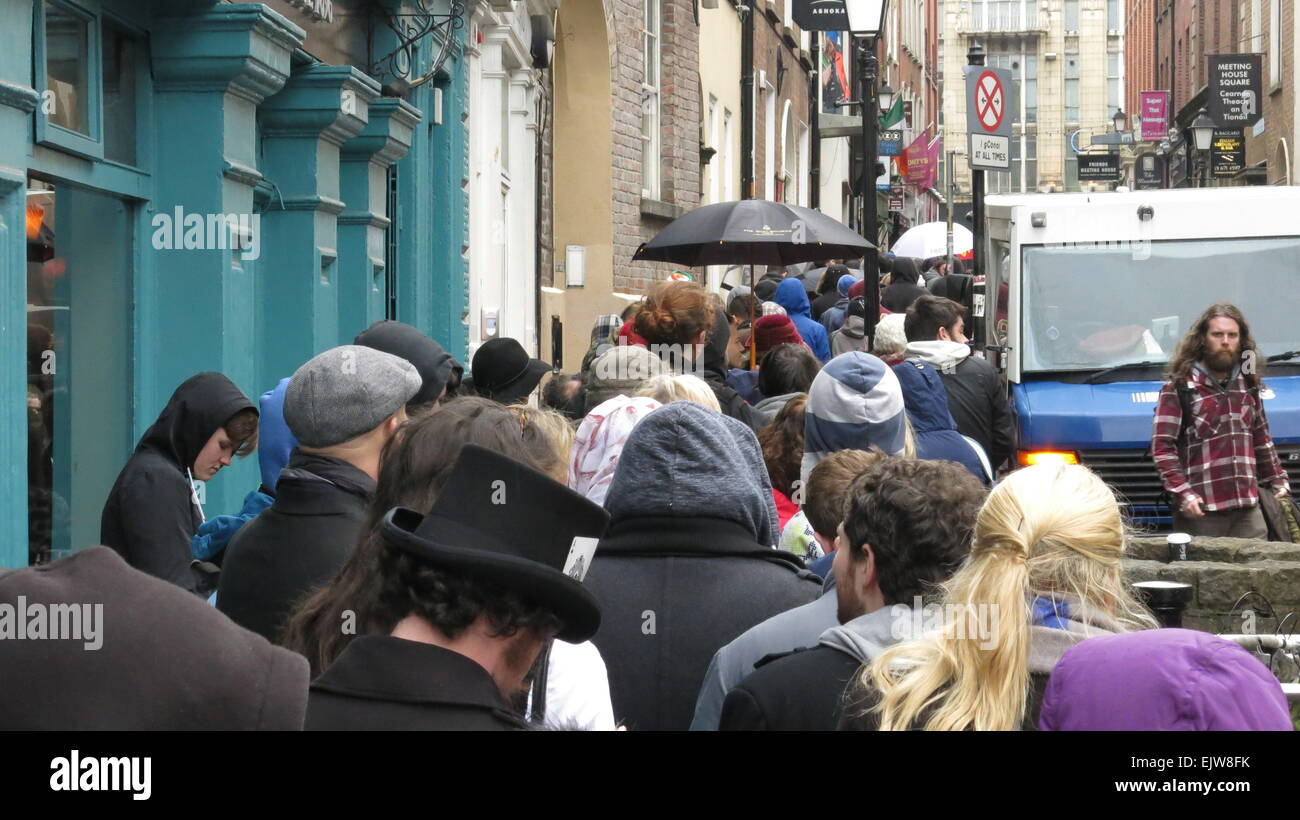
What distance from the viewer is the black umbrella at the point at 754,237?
1169cm

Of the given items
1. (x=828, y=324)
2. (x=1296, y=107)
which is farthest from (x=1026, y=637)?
(x=1296, y=107)

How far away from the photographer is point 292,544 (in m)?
3.84

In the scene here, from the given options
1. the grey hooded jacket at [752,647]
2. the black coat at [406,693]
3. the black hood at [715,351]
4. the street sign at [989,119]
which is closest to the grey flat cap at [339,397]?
the grey hooded jacket at [752,647]

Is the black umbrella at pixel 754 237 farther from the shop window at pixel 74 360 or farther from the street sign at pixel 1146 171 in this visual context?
the street sign at pixel 1146 171

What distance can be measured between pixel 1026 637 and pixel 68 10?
15.6 ft

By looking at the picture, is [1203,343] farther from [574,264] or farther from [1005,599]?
[574,264]

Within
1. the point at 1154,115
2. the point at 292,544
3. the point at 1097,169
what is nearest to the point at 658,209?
the point at 292,544

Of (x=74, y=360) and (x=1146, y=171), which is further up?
(x=1146, y=171)

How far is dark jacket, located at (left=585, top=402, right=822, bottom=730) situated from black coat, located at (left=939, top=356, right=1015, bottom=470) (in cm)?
535

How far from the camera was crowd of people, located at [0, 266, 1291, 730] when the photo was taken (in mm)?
1778

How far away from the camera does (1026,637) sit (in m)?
2.68

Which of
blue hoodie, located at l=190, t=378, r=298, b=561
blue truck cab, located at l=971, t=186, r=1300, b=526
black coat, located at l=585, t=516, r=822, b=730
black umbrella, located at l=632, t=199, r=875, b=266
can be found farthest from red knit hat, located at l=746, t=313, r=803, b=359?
black coat, located at l=585, t=516, r=822, b=730

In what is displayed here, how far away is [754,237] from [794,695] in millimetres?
8920

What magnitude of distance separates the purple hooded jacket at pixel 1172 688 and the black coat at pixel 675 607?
137 centimetres
